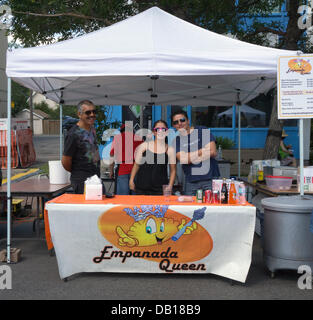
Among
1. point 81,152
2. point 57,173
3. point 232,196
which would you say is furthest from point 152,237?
point 57,173

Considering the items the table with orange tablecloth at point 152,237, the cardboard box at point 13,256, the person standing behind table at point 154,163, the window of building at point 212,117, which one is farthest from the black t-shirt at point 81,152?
the window of building at point 212,117

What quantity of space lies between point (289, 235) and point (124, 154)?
3.02 m

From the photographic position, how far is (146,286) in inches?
174

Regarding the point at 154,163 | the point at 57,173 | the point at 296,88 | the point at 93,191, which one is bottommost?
the point at 93,191

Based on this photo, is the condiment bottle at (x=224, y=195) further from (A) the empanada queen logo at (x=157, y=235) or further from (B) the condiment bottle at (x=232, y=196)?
(A) the empanada queen logo at (x=157, y=235)

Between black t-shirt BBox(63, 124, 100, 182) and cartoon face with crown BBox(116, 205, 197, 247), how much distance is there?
112 cm

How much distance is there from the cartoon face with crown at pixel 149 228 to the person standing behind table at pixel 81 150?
1.11 metres

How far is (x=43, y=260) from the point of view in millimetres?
5418

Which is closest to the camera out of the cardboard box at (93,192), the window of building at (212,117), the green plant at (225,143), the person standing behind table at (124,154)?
the cardboard box at (93,192)

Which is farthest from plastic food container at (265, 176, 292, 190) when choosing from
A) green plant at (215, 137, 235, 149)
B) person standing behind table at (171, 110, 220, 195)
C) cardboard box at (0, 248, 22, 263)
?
green plant at (215, 137, 235, 149)

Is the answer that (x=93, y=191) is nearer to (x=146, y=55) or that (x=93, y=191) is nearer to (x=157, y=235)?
(x=157, y=235)

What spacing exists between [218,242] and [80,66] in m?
2.46

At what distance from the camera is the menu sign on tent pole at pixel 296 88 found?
4859 mm

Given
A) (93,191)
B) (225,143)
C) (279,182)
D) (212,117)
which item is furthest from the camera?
(212,117)
